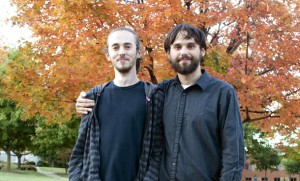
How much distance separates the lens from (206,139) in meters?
3.37

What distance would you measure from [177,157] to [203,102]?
0.51 m

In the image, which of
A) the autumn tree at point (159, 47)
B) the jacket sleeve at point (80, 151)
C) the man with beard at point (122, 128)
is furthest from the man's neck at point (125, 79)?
the autumn tree at point (159, 47)

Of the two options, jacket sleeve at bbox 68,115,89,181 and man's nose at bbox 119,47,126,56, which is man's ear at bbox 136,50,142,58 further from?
jacket sleeve at bbox 68,115,89,181

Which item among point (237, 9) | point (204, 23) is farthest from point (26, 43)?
point (237, 9)

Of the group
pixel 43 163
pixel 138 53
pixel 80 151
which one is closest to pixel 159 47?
pixel 138 53

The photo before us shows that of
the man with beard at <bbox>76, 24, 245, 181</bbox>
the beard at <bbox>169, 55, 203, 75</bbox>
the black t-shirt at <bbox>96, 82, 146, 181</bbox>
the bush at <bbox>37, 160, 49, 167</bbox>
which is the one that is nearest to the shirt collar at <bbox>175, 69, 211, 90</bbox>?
the man with beard at <bbox>76, 24, 245, 181</bbox>

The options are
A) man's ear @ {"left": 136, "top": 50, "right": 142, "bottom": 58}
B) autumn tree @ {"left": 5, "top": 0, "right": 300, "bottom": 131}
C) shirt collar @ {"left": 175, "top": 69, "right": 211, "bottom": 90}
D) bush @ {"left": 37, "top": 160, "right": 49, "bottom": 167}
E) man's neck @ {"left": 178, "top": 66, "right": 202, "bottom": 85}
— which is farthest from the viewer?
bush @ {"left": 37, "top": 160, "right": 49, "bottom": 167}

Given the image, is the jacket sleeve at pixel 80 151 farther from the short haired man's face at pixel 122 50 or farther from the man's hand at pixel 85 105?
the short haired man's face at pixel 122 50

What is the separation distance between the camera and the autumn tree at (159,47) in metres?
8.34

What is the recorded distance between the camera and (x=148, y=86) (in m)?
3.85

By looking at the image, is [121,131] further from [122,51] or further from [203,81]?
[203,81]

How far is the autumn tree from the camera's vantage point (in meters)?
8.34

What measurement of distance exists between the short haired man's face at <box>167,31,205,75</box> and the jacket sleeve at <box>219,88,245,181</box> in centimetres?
41

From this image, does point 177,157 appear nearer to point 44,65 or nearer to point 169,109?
point 169,109
